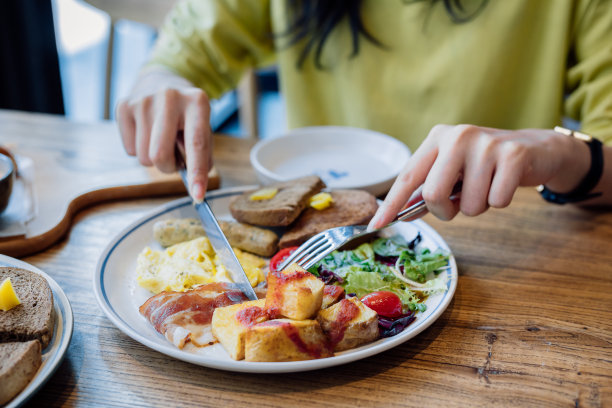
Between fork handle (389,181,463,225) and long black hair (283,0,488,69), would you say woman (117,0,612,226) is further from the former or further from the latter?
fork handle (389,181,463,225)

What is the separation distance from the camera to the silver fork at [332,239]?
4.02 ft

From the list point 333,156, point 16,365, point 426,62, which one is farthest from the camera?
point 426,62

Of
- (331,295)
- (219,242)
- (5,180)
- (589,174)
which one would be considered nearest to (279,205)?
(219,242)

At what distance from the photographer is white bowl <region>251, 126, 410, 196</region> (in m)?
1.83

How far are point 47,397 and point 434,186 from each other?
0.91 m

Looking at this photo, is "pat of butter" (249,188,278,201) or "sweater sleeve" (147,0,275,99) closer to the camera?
"pat of butter" (249,188,278,201)

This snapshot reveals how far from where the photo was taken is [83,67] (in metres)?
5.97

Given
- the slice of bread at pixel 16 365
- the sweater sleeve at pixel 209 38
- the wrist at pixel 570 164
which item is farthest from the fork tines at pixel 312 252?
the sweater sleeve at pixel 209 38

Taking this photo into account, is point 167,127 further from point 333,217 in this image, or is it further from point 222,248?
point 333,217

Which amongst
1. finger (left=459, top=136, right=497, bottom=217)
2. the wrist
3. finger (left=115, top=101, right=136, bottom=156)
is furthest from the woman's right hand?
the wrist

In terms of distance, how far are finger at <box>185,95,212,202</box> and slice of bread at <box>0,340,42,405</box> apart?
1.91ft

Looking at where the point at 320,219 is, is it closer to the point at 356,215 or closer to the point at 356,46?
the point at 356,215

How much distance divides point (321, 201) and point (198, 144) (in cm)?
39

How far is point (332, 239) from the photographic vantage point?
126 centimetres
